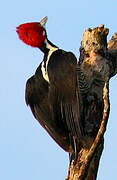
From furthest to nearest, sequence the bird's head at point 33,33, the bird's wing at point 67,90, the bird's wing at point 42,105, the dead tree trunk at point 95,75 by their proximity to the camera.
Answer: the bird's head at point 33,33, the bird's wing at point 42,105, the bird's wing at point 67,90, the dead tree trunk at point 95,75

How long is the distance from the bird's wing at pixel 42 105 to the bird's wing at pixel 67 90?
13cm

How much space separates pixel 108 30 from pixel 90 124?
1.09m

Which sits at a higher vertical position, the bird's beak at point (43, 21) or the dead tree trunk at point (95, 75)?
the bird's beak at point (43, 21)

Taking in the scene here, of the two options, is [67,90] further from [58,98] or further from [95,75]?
[95,75]

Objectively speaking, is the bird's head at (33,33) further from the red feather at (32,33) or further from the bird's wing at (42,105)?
the bird's wing at (42,105)

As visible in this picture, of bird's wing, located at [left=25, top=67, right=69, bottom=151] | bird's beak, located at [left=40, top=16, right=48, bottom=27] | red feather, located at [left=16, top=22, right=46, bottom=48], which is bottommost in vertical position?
bird's wing, located at [left=25, top=67, right=69, bottom=151]

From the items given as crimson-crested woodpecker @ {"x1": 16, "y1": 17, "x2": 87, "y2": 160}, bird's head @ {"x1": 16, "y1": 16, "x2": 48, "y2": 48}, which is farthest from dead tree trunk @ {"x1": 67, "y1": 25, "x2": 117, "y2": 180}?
bird's head @ {"x1": 16, "y1": 16, "x2": 48, "y2": 48}

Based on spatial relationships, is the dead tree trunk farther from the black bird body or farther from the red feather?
the red feather

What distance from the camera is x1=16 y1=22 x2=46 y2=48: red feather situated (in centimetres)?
587

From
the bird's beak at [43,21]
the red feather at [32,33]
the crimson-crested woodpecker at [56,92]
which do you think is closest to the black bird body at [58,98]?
the crimson-crested woodpecker at [56,92]

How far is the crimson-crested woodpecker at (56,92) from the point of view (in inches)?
207

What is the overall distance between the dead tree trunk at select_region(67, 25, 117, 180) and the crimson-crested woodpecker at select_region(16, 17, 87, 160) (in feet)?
0.26

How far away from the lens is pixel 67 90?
5379 millimetres

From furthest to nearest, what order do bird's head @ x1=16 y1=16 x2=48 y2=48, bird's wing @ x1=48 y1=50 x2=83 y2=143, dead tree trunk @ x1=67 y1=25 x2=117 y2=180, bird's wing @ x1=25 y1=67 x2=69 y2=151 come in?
1. bird's head @ x1=16 y1=16 x2=48 y2=48
2. bird's wing @ x1=25 y1=67 x2=69 y2=151
3. bird's wing @ x1=48 y1=50 x2=83 y2=143
4. dead tree trunk @ x1=67 y1=25 x2=117 y2=180
